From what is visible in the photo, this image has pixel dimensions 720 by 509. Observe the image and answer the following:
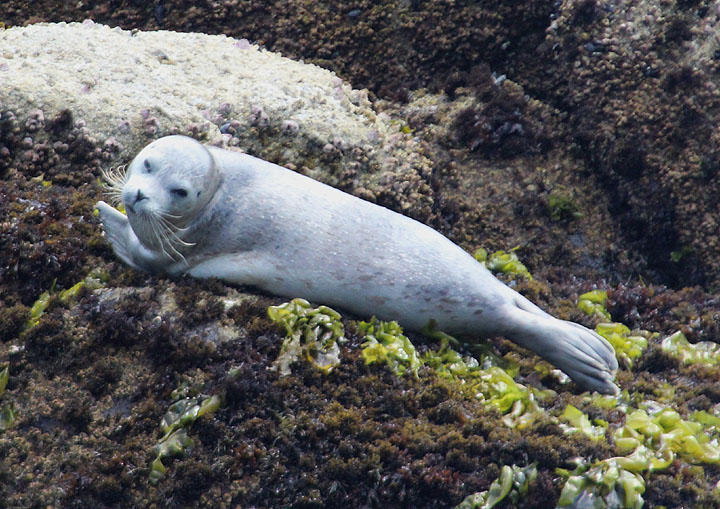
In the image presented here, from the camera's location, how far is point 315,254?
564 centimetres

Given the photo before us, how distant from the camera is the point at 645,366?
5949mm

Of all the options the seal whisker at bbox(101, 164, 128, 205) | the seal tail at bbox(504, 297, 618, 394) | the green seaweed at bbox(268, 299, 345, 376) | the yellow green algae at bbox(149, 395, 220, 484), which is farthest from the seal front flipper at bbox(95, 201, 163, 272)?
the seal tail at bbox(504, 297, 618, 394)

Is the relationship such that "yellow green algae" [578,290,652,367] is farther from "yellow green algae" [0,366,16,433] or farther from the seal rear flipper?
"yellow green algae" [0,366,16,433]

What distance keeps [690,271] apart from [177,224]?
15.1 ft

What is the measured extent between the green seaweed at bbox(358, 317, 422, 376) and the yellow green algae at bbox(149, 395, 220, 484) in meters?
1.06

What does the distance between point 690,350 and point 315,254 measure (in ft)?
9.67

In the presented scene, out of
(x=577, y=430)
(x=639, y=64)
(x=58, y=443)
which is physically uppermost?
(x=639, y=64)

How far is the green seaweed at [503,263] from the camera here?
22.6 feet

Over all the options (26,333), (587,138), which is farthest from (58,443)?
(587,138)

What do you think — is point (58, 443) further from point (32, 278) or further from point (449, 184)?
point (449, 184)

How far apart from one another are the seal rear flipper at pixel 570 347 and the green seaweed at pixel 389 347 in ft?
2.59

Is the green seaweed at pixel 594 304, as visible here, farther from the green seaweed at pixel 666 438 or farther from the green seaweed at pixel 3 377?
the green seaweed at pixel 3 377

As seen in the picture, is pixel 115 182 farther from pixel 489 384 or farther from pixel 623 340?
pixel 623 340

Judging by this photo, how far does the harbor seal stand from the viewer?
552 centimetres
